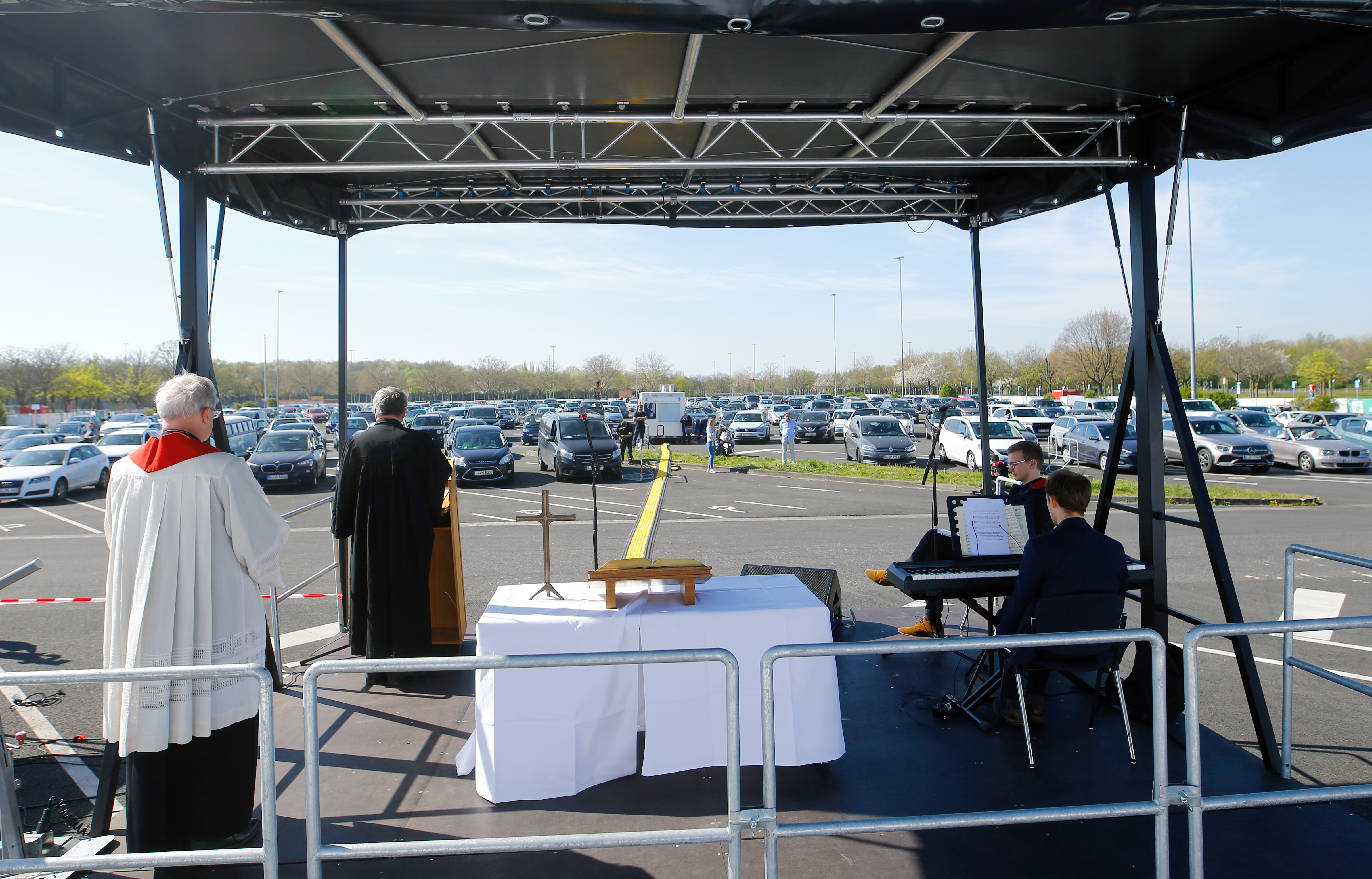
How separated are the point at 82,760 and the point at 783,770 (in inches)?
163

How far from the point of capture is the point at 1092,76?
4.53 meters

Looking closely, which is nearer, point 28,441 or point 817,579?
point 817,579

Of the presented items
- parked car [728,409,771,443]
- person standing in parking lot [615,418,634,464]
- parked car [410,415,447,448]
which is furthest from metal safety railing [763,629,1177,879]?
parked car [728,409,771,443]

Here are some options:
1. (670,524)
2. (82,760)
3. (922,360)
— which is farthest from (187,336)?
(922,360)

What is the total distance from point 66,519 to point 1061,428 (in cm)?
2670

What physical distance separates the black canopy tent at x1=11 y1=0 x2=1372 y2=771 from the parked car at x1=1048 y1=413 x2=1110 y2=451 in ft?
61.3

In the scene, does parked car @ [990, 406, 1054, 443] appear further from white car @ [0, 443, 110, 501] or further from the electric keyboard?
white car @ [0, 443, 110, 501]

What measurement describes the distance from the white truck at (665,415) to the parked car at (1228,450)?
18466mm

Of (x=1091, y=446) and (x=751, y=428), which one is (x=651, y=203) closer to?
(x=1091, y=446)

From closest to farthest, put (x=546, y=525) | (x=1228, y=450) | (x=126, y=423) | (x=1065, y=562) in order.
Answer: (x=1065, y=562) < (x=546, y=525) < (x=1228, y=450) < (x=126, y=423)

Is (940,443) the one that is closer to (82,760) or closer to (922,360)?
(82,760)

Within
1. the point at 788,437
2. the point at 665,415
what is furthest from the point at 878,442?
the point at 665,415

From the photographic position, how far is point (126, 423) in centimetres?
2994

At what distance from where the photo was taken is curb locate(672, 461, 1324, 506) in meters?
14.8
